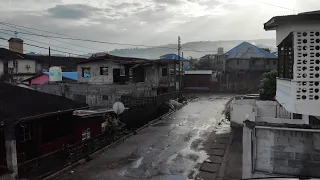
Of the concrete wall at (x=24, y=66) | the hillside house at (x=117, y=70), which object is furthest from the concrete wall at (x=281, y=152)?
the concrete wall at (x=24, y=66)

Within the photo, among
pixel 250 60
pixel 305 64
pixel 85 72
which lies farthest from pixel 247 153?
pixel 250 60

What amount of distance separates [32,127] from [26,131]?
39cm

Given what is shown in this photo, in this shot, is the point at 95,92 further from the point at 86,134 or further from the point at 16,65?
the point at 16,65

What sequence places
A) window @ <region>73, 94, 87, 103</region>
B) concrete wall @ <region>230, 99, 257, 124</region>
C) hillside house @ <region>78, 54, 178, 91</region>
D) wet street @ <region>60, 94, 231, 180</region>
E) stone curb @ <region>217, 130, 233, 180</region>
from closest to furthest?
stone curb @ <region>217, 130, 233, 180</region> < wet street @ <region>60, 94, 231, 180</region> < concrete wall @ <region>230, 99, 257, 124</region> < window @ <region>73, 94, 87, 103</region> < hillside house @ <region>78, 54, 178, 91</region>

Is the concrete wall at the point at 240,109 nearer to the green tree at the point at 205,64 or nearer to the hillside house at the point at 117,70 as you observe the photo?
the hillside house at the point at 117,70

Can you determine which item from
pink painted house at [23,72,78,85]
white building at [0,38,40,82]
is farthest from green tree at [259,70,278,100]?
white building at [0,38,40,82]

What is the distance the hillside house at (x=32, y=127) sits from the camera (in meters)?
10.1

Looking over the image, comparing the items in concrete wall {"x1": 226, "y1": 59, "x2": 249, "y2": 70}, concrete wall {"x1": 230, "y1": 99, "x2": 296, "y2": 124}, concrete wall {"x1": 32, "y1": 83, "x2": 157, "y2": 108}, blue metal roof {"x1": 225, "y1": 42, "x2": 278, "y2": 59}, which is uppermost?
blue metal roof {"x1": 225, "y1": 42, "x2": 278, "y2": 59}

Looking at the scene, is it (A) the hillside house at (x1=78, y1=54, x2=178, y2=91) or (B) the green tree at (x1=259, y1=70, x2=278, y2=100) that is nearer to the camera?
(B) the green tree at (x1=259, y1=70, x2=278, y2=100)

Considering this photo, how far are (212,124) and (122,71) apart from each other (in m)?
12.6

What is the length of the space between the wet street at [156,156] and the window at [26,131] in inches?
113

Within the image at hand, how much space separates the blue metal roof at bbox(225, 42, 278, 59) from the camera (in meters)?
53.6

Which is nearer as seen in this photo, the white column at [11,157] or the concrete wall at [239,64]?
the white column at [11,157]

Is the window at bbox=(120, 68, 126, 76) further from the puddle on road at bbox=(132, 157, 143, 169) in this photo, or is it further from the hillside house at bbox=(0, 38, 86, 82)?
the puddle on road at bbox=(132, 157, 143, 169)
